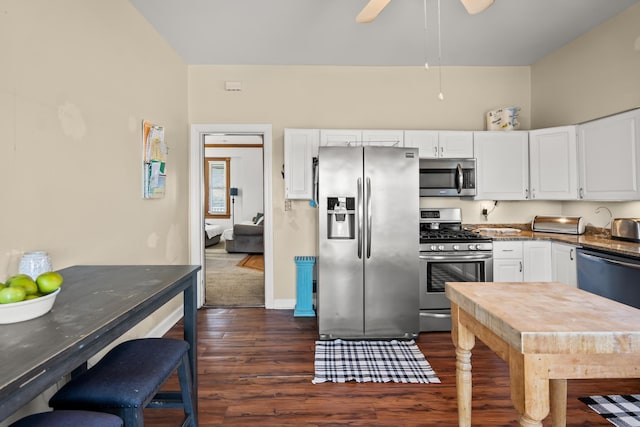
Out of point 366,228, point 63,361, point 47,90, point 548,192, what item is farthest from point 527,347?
point 548,192

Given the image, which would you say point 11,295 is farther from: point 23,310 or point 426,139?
point 426,139

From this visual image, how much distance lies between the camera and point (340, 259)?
10.2 feet

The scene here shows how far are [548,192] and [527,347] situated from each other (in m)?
3.17

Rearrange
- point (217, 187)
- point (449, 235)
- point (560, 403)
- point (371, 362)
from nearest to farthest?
point (560, 403), point (371, 362), point (449, 235), point (217, 187)

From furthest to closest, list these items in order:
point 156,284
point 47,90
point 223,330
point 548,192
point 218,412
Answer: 1. point 548,192
2. point 223,330
3. point 218,412
4. point 47,90
5. point 156,284

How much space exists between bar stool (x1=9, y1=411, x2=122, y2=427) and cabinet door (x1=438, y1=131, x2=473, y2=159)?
11.7 ft

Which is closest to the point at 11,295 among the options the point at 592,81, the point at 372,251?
the point at 372,251

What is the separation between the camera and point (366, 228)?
3078 millimetres

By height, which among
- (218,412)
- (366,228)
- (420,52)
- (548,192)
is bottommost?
Answer: (218,412)

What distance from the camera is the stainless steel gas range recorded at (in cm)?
327

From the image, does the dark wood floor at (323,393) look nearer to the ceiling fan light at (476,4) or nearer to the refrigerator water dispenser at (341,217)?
the refrigerator water dispenser at (341,217)

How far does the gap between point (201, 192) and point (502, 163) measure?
349 cm

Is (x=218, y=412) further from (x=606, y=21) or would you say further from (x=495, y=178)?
(x=606, y=21)

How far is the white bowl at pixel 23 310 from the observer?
106cm
